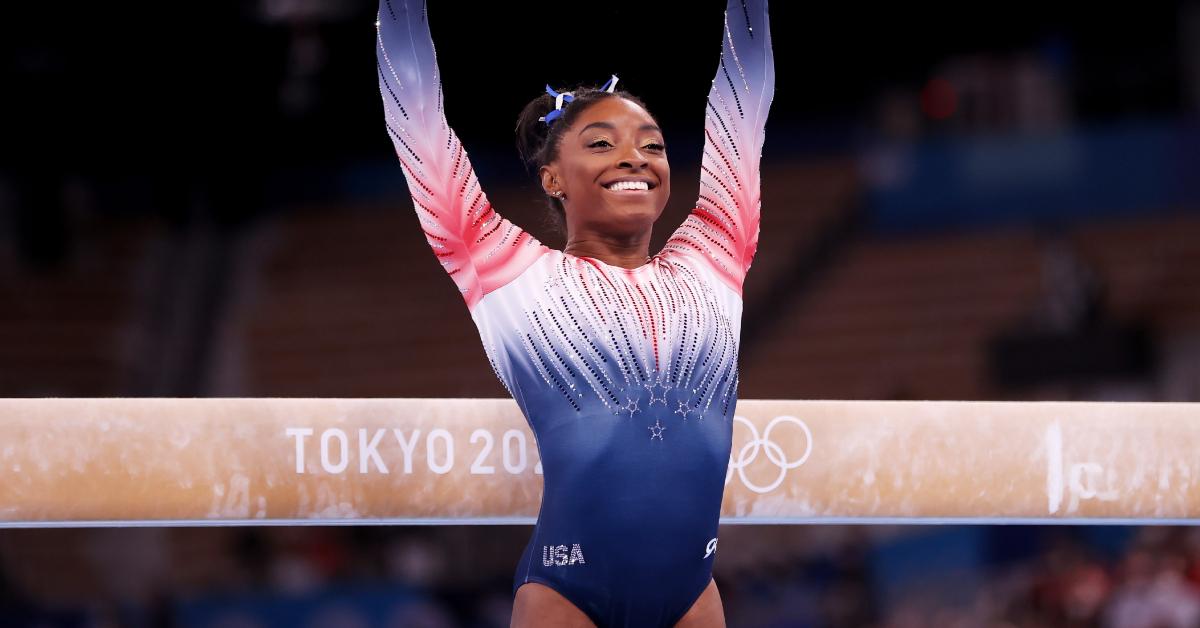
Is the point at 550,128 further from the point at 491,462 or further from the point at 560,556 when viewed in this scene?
the point at 560,556

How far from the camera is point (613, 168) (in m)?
3.18

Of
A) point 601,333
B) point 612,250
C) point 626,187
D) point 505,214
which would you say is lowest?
point 601,333

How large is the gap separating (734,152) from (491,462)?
98cm

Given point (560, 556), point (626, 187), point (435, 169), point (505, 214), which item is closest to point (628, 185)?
point (626, 187)

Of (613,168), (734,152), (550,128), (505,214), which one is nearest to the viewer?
(613,168)

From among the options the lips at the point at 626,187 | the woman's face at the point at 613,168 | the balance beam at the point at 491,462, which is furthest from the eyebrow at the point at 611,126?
the balance beam at the point at 491,462

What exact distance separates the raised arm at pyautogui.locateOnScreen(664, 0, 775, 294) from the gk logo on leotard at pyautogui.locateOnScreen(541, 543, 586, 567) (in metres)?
0.77

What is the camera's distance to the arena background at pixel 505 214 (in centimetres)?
1026

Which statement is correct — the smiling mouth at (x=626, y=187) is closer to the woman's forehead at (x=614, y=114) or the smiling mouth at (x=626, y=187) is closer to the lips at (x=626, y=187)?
the lips at (x=626, y=187)

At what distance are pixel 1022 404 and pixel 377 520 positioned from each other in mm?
1728

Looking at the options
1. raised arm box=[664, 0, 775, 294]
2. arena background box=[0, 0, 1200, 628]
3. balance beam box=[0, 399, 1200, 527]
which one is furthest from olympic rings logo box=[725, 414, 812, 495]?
Result: arena background box=[0, 0, 1200, 628]

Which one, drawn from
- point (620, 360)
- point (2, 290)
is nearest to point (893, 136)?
point (2, 290)

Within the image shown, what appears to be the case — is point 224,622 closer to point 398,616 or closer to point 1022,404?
point 398,616

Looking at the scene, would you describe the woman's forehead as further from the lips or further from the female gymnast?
the lips
